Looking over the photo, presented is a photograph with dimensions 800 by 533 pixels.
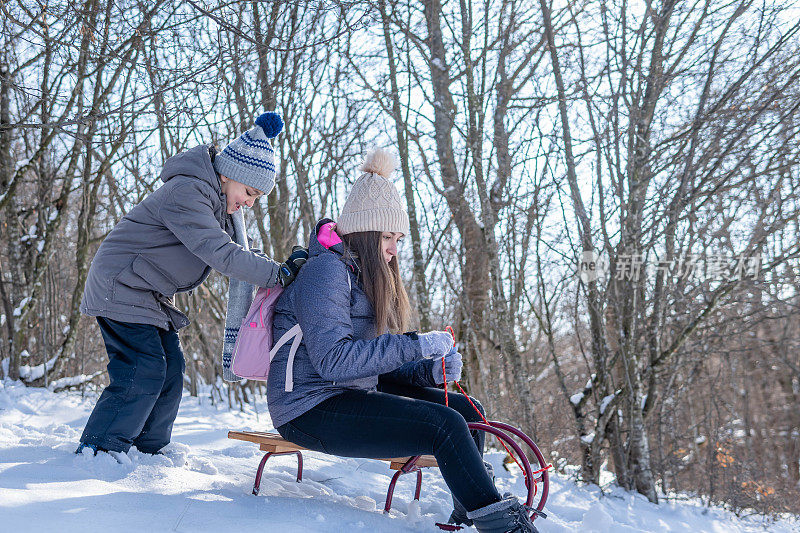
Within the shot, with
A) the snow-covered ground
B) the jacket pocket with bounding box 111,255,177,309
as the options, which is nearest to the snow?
the snow-covered ground

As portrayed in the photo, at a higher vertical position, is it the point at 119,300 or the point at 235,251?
the point at 235,251

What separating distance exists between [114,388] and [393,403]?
128 centimetres

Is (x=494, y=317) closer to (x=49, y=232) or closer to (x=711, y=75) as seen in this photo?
(x=711, y=75)

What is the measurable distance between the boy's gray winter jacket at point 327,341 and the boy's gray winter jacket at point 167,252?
31 centimetres

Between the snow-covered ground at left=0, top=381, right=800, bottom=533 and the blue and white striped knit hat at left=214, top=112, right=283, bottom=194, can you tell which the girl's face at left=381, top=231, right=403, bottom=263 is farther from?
the snow-covered ground at left=0, top=381, right=800, bottom=533

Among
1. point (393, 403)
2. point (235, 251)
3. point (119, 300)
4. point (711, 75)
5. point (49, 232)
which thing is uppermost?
point (711, 75)

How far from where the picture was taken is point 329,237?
2631 mm

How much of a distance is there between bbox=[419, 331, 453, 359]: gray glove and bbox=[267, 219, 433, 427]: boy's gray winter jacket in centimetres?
3

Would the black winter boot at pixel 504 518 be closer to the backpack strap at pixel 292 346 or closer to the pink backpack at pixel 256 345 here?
the backpack strap at pixel 292 346

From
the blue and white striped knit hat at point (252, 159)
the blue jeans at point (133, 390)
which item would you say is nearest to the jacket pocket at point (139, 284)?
the blue jeans at point (133, 390)

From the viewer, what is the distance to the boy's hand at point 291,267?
8.69 ft

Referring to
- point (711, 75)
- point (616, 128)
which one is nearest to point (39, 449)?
point (616, 128)

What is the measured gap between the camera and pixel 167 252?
3.03 meters

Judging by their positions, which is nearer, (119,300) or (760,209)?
(119,300)
